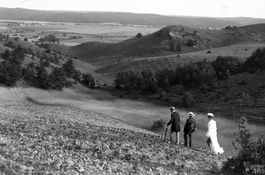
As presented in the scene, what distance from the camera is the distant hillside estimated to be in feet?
368

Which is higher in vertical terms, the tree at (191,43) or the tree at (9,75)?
the tree at (191,43)

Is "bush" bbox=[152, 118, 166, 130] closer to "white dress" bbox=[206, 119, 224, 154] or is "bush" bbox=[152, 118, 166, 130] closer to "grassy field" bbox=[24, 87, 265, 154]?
"grassy field" bbox=[24, 87, 265, 154]

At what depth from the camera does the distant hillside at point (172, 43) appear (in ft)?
368

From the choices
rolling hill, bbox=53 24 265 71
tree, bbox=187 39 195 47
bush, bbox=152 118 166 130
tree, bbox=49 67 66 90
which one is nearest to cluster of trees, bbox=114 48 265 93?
tree, bbox=49 67 66 90

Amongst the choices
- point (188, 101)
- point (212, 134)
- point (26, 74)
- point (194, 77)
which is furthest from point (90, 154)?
point (194, 77)

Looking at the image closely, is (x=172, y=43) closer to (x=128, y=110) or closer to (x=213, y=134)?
(x=128, y=110)

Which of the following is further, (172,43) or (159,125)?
(172,43)

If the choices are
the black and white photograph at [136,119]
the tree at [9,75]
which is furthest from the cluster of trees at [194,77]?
the tree at [9,75]

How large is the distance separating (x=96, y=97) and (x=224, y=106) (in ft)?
46.6

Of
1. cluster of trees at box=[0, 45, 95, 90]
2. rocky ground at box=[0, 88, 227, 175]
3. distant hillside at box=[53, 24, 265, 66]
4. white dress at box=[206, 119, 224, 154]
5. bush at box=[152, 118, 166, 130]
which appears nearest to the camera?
rocky ground at box=[0, 88, 227, 175]

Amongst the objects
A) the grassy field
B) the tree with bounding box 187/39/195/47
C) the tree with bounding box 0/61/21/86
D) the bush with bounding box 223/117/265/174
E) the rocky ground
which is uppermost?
the bush with bounding box 223/117/265/174

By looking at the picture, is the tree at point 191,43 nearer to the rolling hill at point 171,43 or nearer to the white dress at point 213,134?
the rolling hill at point 171,43

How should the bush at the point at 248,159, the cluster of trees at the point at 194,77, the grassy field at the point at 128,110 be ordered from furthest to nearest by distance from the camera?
the cluster of trees at the point at 194,77
the grassy field at the point at 128,110
the bush at the point at 248,159

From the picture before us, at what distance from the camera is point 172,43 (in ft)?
371
